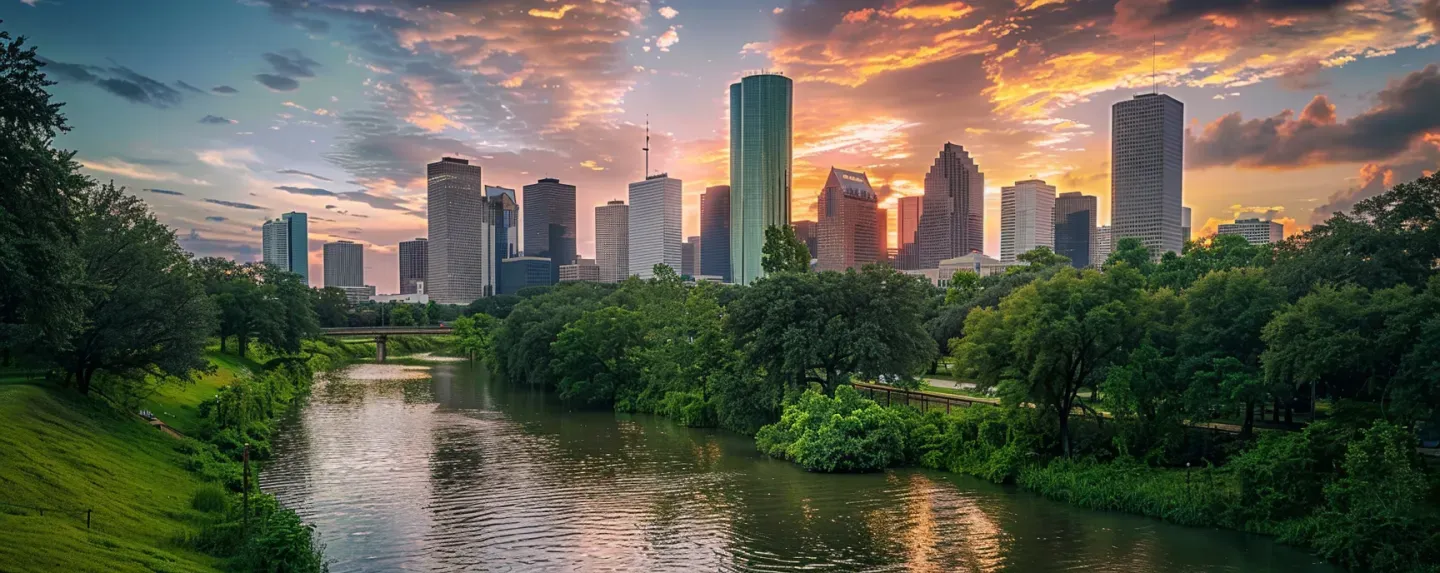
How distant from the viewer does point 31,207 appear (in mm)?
27312

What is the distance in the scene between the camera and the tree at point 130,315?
3988 centimetres

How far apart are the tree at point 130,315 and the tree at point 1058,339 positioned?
37.7 meters

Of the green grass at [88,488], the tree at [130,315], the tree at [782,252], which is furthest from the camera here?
the tree at [782,252]

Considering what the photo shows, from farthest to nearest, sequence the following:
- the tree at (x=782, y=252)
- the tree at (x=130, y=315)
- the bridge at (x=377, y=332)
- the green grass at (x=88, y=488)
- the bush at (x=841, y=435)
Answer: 1. the bridge at (x=377, y=332)
2. the tree at (x=782, y=252)
3. the bush at (x=841, y=435)
4. the tree at (x=130, y=315)
5. the green grass at (x=88, y=488)

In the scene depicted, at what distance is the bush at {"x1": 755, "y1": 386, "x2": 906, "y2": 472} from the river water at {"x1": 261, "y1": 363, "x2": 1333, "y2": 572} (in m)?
1.03

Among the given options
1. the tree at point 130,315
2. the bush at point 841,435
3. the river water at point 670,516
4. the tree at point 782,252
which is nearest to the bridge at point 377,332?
the tree at point 782,252

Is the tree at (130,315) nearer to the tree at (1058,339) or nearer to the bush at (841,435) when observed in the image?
the bush at (841,435)

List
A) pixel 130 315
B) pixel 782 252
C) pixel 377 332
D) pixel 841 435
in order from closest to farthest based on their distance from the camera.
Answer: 1. pixel 130 315
2. pixel 841 435
3. pixel 782 252
4. pixel 377 332

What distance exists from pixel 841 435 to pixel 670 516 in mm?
11986

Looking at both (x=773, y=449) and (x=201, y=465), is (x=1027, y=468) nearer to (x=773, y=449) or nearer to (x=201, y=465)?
(x=773, y=449)

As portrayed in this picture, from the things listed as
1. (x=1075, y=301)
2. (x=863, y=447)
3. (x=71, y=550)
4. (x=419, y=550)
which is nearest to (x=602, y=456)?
(x=863, y=447)

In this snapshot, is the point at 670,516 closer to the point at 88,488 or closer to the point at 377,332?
the point at 88,488

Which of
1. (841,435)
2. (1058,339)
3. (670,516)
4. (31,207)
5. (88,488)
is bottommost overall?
(670,516)

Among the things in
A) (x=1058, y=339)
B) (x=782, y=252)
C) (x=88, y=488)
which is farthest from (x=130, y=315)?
(x=782, y=252)
